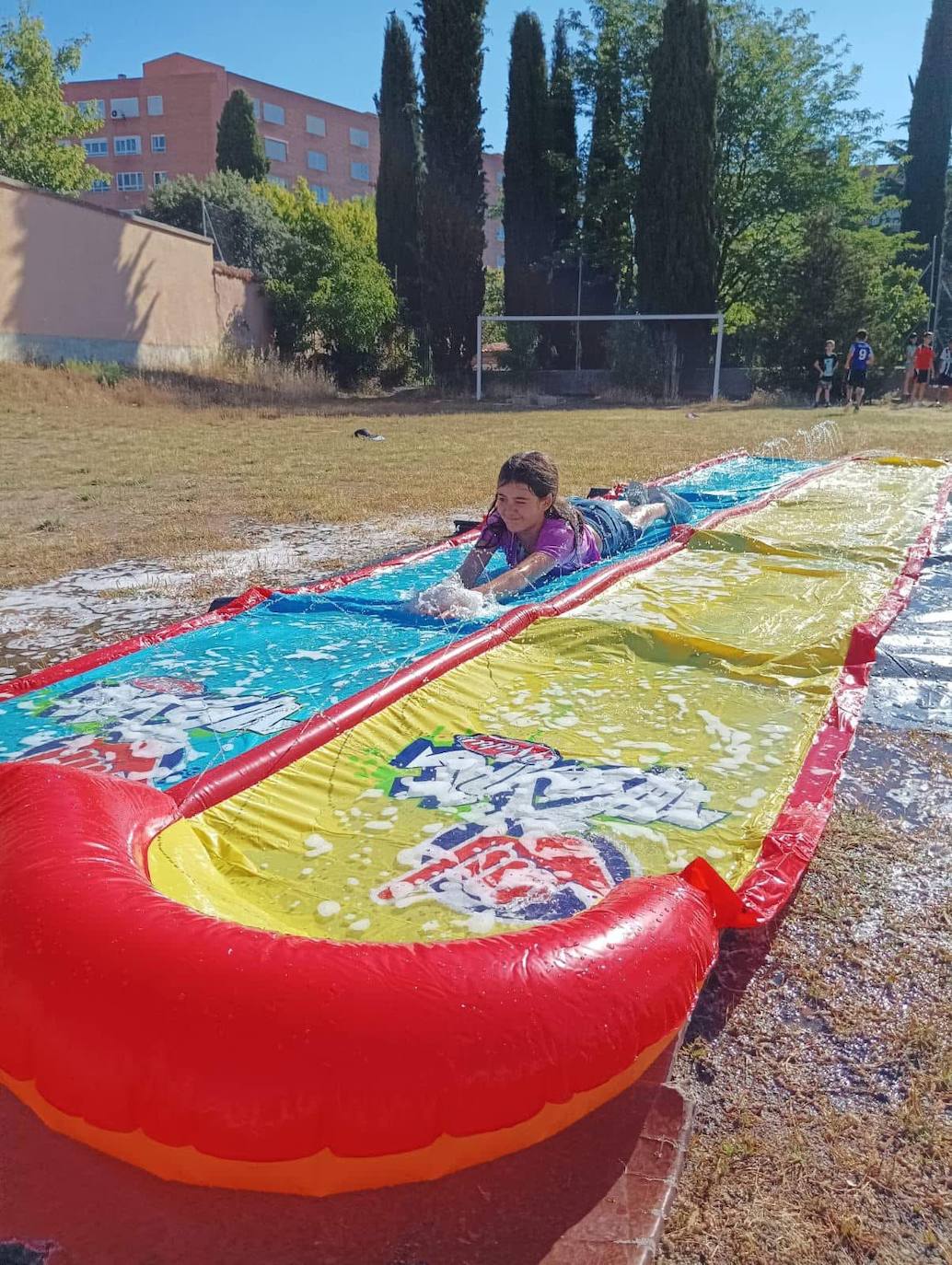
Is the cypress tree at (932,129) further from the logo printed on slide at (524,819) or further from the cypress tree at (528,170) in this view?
the logo printed on slide at (524,819)

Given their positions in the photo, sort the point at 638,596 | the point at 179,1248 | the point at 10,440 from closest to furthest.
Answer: the point at 179,1248 < the point at 638,596 < the point at 10,440

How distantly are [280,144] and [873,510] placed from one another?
50.2m

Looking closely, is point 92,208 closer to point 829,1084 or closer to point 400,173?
point 400,173

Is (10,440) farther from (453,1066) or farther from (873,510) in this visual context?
(453,1066)

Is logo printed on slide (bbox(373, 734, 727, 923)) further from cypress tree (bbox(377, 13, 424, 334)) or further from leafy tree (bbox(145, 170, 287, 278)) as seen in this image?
leafy tree (bbox(145, 170, 287, 278))

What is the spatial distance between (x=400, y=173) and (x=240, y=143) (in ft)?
57.6

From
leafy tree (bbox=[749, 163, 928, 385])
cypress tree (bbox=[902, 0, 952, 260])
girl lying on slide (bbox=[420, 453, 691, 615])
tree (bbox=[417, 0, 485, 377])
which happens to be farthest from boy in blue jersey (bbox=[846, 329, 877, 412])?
girl lying on slide (bbox=[420, 453, 691, 615])

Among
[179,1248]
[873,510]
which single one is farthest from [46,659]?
[873,510]

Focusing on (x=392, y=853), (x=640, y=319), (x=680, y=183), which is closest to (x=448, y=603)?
(x=392, y=853)

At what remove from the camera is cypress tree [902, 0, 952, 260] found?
23.8 meters

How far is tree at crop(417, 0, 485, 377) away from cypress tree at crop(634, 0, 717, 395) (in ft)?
12.2

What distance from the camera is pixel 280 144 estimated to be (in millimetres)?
48156

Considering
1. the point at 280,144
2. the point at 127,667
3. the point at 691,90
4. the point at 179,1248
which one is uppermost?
the point at 280,144

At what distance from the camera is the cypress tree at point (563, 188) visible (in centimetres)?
2267
